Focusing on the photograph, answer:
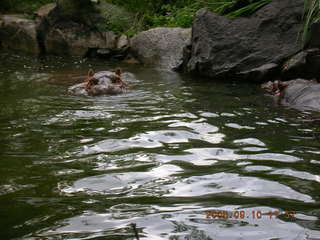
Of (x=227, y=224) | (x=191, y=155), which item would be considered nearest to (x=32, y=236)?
(x=227, y=224)

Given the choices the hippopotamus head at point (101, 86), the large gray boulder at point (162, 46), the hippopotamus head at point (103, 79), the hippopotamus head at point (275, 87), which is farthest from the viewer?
the large gray boulder at point (162, 46)

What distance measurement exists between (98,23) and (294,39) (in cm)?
646

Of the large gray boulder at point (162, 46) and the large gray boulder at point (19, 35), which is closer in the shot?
the large gray boulder at point (162, 46)

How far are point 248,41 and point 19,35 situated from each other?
24.0 ft

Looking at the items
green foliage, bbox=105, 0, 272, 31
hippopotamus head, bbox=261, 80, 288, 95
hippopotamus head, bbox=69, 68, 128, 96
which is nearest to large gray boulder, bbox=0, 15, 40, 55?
green foliage, bbox=105, 0, 272, 31

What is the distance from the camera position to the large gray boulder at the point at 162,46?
11188 millimetres

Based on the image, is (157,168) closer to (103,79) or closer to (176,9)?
(103,79)

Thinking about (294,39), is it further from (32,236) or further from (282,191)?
(32,236)

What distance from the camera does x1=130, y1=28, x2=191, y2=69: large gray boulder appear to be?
440 inches

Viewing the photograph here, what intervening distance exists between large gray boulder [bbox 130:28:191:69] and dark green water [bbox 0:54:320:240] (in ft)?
12.7
